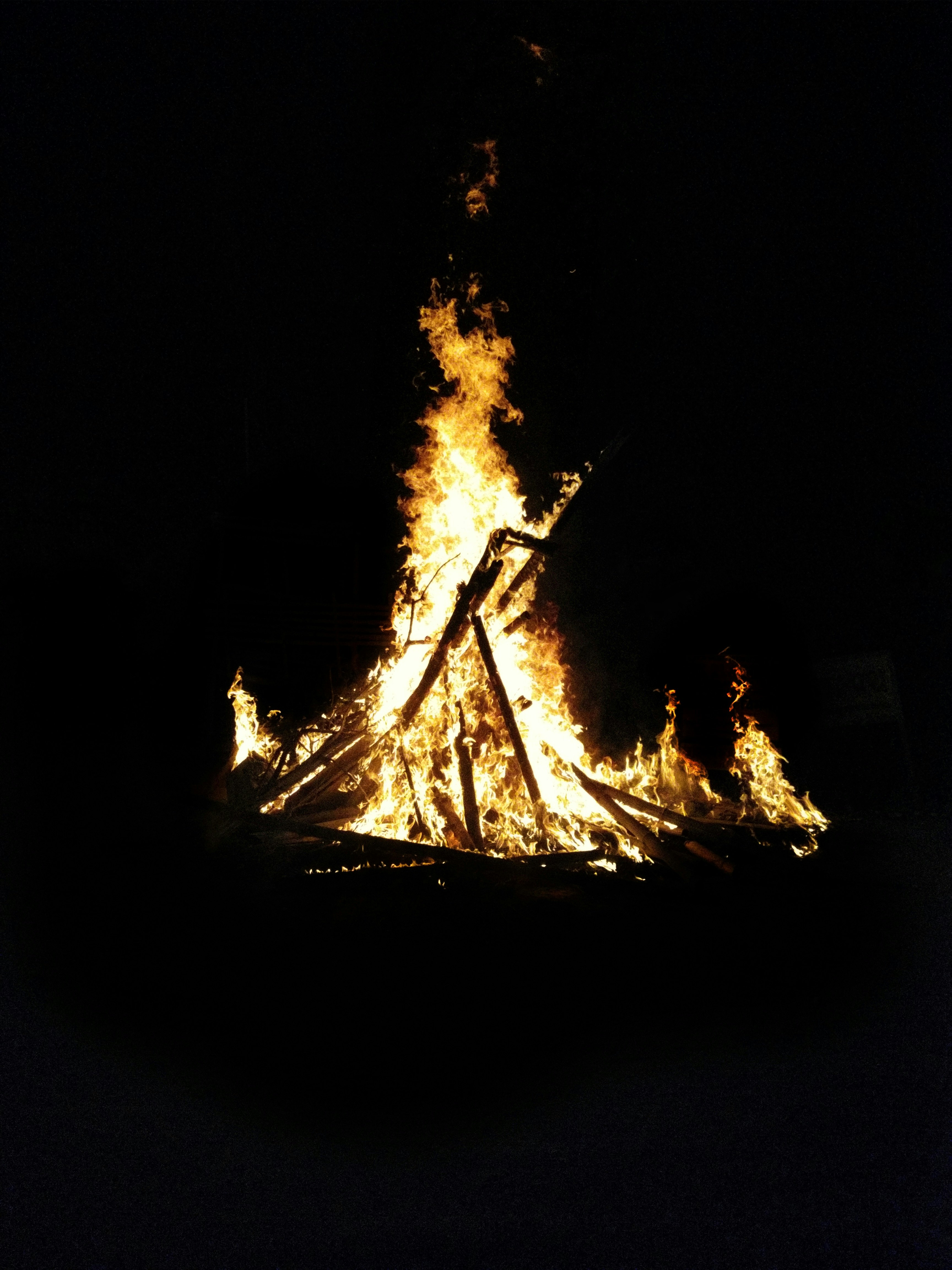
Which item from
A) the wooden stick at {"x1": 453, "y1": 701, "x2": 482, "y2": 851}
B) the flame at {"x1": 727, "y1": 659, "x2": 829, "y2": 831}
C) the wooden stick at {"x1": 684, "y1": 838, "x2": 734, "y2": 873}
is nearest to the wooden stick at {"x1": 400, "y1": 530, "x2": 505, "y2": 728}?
the wooden stick at {"x1": 453, "y1": 701, "x2": 482, "y2": 851}

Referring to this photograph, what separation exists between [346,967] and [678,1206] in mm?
1589

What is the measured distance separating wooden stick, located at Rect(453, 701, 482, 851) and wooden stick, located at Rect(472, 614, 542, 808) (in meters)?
0.24

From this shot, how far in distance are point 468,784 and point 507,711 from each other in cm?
48

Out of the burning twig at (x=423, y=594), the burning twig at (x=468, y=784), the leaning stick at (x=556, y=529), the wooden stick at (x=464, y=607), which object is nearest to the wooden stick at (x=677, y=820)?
the burning twig at (x=468, y=784)

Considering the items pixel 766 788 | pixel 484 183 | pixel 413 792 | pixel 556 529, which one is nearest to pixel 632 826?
pixel 413 792

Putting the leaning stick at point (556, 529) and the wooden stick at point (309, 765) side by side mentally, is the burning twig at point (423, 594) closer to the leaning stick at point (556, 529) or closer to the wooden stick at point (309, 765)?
the leaning stick at point (556, 529)

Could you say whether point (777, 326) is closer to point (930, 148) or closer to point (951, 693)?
point (930, 148)

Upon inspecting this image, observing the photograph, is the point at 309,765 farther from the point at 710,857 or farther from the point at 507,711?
the point at 710,857

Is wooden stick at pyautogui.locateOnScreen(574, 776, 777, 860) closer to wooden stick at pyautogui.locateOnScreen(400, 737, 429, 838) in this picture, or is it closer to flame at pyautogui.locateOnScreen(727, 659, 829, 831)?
flame at pyautogui.locateOnScreen(727, 659, 829, 831)

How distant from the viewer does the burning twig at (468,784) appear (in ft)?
13.6

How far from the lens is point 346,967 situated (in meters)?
3.43

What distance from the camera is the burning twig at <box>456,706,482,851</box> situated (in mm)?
4156

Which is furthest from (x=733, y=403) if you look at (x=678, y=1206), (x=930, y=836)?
(x=678, y=1206)

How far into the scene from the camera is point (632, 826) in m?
4.22
